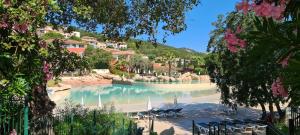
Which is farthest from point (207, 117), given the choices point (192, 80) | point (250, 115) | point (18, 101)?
point (192, 80)

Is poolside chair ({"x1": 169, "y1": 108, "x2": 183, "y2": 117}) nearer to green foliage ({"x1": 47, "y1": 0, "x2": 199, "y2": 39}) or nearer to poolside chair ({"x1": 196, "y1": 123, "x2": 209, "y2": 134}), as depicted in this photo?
poolside chair ({"x1": 196, "y1": 123, "x2": 209, "y2": 134})

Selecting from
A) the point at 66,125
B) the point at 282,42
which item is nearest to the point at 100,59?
the point at 66,125

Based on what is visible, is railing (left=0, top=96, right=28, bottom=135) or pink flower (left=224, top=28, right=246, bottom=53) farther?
railing (left=0, top=96, right=28, bottom=135)

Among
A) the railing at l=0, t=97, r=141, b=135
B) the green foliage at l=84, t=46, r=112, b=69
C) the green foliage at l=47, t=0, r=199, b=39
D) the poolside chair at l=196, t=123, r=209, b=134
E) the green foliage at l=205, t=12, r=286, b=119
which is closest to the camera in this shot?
the railing at l=0, t=97, r=141, b=135

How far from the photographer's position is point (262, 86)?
19.3 meters

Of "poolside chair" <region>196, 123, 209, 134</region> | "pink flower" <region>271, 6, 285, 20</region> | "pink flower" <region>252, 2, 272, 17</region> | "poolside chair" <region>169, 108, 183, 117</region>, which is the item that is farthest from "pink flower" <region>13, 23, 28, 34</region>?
"poolside chair" <region>169, 108, 183, 117</region>

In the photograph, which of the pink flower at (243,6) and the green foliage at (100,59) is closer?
the pink flower at (243,6)

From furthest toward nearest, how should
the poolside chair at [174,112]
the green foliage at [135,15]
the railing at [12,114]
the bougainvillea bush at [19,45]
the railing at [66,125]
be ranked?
the poolside chair at [174,112] → the green foliage at [135,15] → the railing at [66,125] → the railing at [12,114] → the bougainvillea bush at [19,45]

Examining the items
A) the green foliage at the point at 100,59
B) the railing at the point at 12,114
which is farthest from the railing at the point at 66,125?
the green foliage at the point at 100,59

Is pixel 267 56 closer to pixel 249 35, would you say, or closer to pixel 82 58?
pixel 249 35

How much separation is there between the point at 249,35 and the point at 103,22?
32.7 feet

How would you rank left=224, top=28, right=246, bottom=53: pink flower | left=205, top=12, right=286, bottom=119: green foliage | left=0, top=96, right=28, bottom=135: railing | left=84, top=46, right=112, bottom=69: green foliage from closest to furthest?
left=224, top=28, right=246, bottom=53: pink flower, left=0, top=96, right=28, bottom=135: railing, left=205, top=12, right=286, bottom=119: green foliage, left=84, top=46, right=112, bottom=69: green foliage

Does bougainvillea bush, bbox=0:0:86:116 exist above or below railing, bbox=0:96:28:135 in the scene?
above

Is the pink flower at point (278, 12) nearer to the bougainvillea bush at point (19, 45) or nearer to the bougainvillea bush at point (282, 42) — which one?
the bougainvillea bush at point (282, 42)
